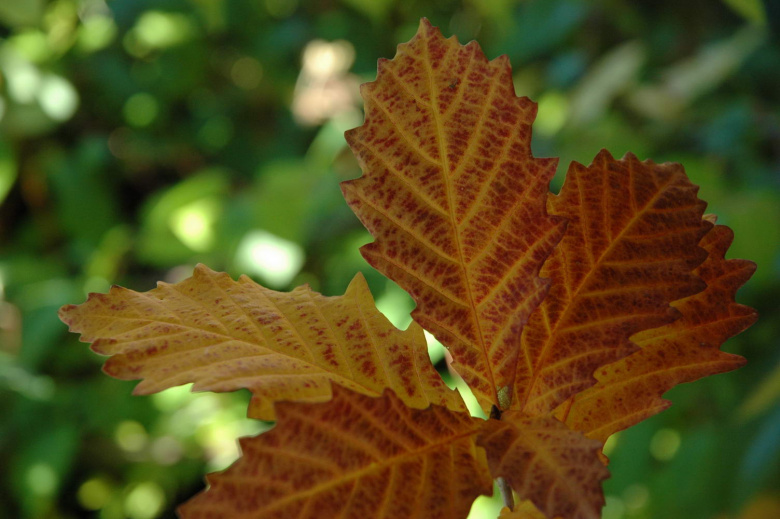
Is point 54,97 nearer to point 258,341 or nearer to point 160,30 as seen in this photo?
point 160,30

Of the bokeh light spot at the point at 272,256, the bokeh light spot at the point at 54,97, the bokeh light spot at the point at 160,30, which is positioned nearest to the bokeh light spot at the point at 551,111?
the bokeh light spot at the point at 272,256

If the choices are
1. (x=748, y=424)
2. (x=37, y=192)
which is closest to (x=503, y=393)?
(x=748, y=424)

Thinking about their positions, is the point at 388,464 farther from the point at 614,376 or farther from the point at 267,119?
the point at 267,119

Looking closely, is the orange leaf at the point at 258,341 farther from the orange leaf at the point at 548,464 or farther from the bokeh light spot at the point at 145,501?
the bokeh light spot at the point at 145,501

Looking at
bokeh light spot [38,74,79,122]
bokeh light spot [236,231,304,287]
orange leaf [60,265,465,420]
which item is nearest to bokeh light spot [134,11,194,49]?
bokeh light spot [38,74,79,122]

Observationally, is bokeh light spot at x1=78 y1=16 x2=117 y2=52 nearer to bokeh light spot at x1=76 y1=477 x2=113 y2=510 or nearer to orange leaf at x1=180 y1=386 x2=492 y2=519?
bokeh light spot at x1=76 y1=477 x2=113 y2=510
